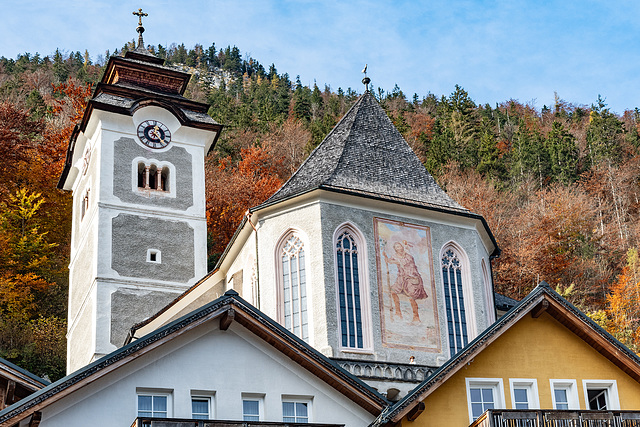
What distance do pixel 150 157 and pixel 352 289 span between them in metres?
13.4

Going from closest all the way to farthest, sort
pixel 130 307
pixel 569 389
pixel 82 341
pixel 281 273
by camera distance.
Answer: pixel 569 389 → pixel 281 273 → pixel 130 307 → pixel 82 341

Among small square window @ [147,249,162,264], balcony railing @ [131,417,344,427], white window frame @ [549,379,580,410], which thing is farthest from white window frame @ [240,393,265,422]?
small square window @ [147,249,162,264]

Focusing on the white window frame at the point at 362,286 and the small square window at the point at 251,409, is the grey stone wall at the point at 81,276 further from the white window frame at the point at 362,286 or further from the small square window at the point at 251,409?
the small square window at the point at 251,409

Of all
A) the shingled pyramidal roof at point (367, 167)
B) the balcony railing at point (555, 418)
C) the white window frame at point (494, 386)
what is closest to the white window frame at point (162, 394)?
the balcony railing at point (555, 418)

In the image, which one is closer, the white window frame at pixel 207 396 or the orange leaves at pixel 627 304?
the white window frame at pixel 207 396

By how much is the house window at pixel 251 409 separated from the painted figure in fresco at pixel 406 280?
9.63 m

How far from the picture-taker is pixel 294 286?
24.9 m

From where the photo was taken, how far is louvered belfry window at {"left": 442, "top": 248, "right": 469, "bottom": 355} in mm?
25033

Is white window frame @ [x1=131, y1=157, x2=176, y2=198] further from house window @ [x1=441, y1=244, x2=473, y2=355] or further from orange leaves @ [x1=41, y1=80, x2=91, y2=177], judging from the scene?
orange leaves @ [x1=41, y1=80, x2=91, y2=177]

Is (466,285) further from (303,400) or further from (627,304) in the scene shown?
(627,304)

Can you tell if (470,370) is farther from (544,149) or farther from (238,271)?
(544,149)

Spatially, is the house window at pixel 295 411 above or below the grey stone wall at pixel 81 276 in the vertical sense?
below

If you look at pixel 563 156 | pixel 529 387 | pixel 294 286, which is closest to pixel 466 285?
pixel 294 286

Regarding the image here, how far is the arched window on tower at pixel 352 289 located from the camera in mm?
23734
